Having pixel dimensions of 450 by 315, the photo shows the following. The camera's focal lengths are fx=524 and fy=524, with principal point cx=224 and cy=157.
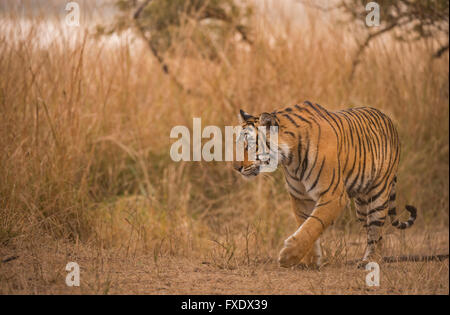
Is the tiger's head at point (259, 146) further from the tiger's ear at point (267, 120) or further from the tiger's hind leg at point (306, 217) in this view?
the tiger's hind leg at point (306, 217)

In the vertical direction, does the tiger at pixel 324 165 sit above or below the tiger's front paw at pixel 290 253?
above

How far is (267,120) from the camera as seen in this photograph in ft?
9.59

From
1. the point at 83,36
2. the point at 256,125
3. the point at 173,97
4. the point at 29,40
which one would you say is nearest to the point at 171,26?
the point at 173,97

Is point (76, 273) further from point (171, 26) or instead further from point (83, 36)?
point (171, 26)

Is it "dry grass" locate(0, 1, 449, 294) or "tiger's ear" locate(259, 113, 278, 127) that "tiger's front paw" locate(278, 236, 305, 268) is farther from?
"tiger's ear" locate(259, 113, 278, 127)

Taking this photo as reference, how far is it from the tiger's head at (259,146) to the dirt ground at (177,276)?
0.65 m

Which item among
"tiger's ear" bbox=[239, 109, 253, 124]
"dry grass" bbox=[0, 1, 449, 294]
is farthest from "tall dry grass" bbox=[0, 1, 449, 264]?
"tiger's ear" bbox=[239, 109, 253, 124]

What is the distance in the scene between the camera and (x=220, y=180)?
5793 mm

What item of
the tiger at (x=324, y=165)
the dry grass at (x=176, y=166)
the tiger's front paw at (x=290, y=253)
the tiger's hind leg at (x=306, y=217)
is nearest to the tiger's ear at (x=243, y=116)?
the tiger at (x=324, y=165)

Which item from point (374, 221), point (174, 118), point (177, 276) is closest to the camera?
point (177, 276)

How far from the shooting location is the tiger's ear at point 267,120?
2912 mm

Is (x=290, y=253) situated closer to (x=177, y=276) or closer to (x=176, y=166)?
(x=177, y=276)

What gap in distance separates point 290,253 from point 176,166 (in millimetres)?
3157

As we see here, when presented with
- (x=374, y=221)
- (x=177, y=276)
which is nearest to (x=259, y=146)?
(x=177, y=276)
